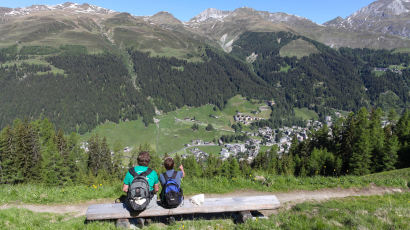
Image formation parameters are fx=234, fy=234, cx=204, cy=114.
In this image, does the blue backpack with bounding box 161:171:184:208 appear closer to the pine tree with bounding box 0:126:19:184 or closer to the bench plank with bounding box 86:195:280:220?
the bench plank with bounding box 86:195:280:220

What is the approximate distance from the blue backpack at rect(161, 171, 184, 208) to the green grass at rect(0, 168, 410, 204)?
18.1 ft

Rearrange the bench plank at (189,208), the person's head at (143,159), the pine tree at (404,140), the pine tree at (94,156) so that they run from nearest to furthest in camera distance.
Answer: the bench plank at (189,208)
the person's head at (143,159)
the pine tree at (404,140)
the pine tree at (94,156)

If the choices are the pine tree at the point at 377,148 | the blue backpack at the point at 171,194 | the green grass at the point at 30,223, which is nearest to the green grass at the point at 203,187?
the green grass at the point at 30,223

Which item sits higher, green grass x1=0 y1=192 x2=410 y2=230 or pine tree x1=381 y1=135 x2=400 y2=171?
green grass x1=0 y1=192 x2=410 y2=230

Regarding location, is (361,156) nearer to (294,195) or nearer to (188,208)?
(294,195)

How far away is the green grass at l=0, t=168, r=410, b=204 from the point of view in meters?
14.0

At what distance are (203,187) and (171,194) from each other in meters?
6.31

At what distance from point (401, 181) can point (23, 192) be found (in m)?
25.1

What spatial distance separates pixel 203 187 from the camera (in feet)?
50.4

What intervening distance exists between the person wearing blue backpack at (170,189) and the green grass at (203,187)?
538 cm

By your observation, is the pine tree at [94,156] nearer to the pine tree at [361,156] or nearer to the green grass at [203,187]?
the green grass at [203,187]

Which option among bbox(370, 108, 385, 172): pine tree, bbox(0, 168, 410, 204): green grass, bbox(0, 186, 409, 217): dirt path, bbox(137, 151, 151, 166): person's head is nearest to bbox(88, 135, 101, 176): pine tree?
bbox(0, 168, 410, 204): green grass

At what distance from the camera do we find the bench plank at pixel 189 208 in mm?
9266

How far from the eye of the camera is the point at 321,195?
15492mm
